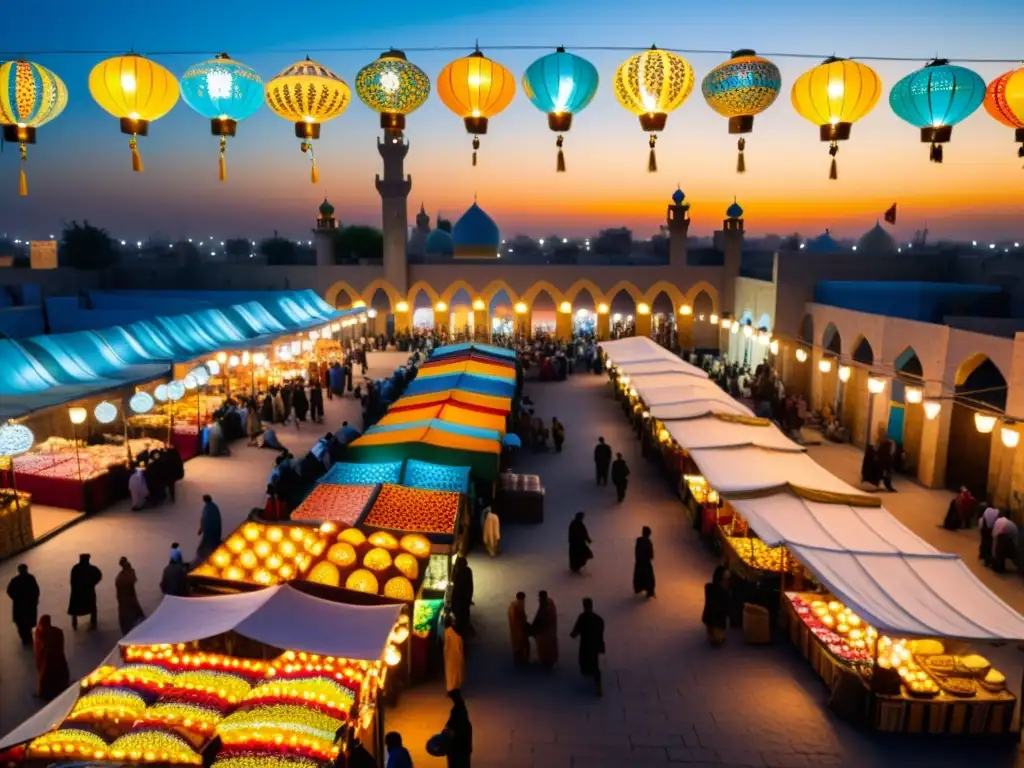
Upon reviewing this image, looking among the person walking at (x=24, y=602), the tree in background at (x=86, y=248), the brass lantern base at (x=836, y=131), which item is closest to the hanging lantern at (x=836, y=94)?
the brass lantern base at (x=836, y=131)

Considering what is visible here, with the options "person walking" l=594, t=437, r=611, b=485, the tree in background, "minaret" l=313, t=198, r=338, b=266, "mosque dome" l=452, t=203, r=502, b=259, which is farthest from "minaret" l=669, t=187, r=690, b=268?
the tree in background

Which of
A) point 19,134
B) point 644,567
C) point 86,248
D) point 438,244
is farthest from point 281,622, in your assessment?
point 86,248

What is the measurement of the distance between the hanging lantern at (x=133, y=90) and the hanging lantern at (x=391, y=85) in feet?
7.07

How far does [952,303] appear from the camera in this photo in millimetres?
18734

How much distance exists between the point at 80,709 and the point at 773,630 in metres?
6.21

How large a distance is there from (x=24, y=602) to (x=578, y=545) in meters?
5.65

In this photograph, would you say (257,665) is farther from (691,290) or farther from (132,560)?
(691,290)

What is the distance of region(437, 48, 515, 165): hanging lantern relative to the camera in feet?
28.2

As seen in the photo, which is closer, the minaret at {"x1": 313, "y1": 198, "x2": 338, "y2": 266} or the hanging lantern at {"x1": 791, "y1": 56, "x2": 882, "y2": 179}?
the hanging lantern at {"x1": 791, "y1": 56, "x2": 882, "y2": 179}

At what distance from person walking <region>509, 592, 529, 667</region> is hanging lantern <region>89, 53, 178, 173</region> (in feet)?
21.1

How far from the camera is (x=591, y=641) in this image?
6824 millimetres

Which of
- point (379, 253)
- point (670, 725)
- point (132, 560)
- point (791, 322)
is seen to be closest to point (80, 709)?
point (670, 725)

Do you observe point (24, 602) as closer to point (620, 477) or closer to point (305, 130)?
point (305, 130)

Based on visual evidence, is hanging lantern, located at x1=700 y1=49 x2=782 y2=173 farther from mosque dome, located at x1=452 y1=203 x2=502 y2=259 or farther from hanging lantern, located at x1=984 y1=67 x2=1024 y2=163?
mosque dome, located at x1=452 y1=203 x2=502 y2=259
